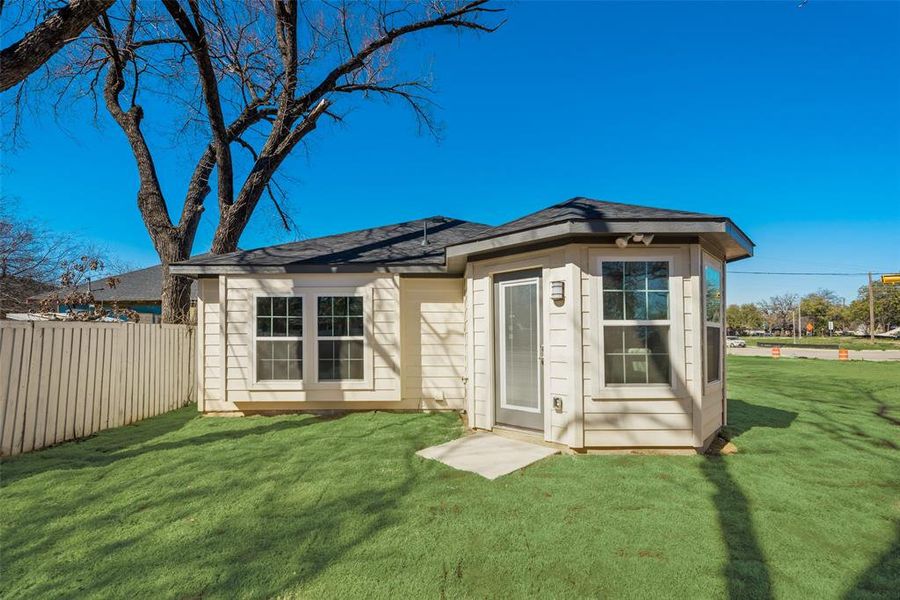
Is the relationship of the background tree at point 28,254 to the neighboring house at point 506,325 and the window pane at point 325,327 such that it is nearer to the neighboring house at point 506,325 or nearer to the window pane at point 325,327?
the neighboring house at point 506,325

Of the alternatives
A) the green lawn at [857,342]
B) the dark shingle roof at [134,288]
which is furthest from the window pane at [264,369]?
the green lawn at [857,342]

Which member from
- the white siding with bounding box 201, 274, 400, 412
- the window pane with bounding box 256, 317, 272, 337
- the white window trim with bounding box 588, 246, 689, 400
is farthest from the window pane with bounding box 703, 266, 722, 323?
the window pane with bounding box 256, 317, 272, 337

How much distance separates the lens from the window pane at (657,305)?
165 inches

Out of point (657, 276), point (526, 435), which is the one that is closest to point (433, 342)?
point (526, 435)

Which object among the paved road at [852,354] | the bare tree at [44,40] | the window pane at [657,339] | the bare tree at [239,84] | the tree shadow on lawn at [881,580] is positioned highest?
the bare tree at [239,84]

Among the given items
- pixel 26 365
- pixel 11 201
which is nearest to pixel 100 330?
pixel 26 365

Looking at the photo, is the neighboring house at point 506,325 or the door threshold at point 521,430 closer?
the neighboring house at point 506,325

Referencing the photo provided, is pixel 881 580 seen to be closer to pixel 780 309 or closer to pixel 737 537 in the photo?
pixel 737 537

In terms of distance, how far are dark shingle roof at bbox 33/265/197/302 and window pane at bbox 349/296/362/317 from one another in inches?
535

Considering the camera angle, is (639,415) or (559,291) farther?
(559,291)

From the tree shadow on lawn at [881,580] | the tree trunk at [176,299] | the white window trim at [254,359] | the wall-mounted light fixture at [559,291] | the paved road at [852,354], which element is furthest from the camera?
the paved road at [852,354]

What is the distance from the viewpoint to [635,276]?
4.23m

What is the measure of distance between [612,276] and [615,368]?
0.98 metres

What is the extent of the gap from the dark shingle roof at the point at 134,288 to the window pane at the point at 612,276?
17100 mm
